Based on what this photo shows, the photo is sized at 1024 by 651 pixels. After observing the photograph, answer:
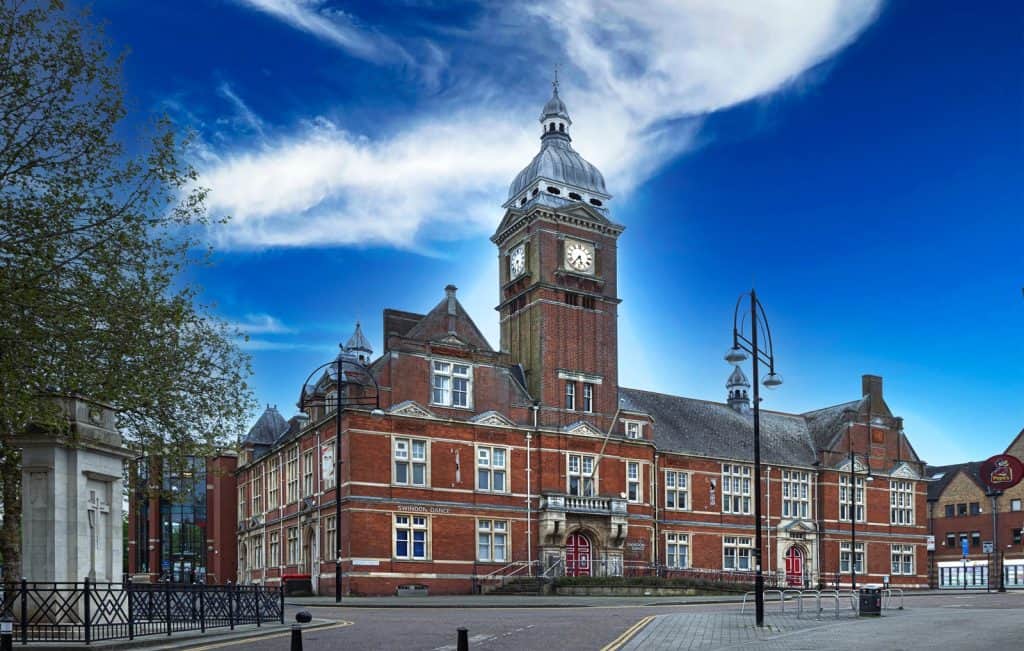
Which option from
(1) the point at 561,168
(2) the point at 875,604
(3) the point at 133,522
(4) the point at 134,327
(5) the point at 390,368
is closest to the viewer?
(4) the point at 134,327

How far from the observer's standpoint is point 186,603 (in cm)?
2186

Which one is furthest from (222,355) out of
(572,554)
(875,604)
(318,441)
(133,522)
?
(133,522)

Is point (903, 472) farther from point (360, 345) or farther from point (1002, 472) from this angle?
point (360, 345)

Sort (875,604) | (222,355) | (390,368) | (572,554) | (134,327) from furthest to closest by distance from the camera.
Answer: (572,554)
(390,368)
(875,604)
(222,355)
(134,327)

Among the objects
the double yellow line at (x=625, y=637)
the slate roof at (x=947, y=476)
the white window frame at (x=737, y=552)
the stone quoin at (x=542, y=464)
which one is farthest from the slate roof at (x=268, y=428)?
the slate roof at (x=947, y=476)

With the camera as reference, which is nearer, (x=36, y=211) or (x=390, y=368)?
(x=36, y=211)

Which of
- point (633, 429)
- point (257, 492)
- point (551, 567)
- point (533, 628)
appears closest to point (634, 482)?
point (633, 429)

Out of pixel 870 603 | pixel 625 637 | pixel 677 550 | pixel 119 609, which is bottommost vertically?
pixel 677 550

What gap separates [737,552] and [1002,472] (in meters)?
15.5

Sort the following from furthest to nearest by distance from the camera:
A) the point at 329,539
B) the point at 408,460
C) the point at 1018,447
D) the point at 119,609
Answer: the point at 1018,447
the point at 329,539
the point at 408,460
the point at 119,609

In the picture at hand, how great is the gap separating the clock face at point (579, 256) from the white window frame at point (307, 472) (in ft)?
55.0

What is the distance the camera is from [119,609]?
1903cm

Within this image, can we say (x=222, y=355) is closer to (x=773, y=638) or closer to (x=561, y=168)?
(x=773, y=638)

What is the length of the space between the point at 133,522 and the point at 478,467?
41555mm
